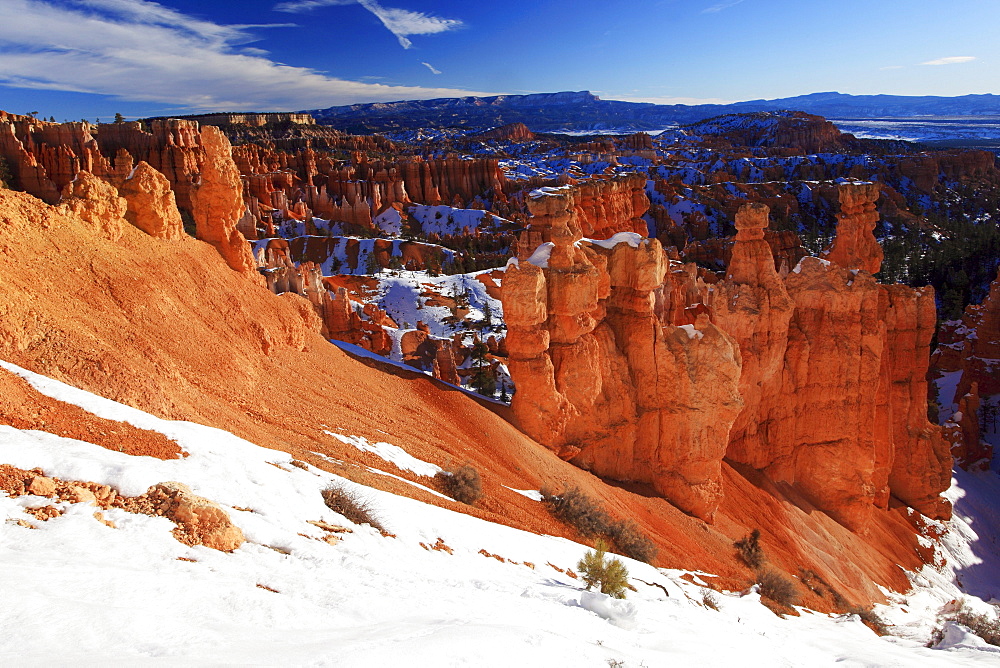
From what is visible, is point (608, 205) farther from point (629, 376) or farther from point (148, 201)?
point (148, 201)

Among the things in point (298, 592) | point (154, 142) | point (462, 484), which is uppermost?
point (154, 142)

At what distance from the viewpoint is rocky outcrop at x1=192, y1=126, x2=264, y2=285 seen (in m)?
14.7

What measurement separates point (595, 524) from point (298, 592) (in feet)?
22.8

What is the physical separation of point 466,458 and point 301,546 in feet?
19.0

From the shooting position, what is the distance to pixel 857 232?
22.7m

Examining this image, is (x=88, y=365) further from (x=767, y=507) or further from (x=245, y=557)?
(x=767, y=507)

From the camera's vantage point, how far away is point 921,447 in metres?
23.2

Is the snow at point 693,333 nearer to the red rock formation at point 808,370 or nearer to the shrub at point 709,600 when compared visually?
the red rock formation at point 808,370

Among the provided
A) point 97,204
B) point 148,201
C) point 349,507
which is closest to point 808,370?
point 349,507

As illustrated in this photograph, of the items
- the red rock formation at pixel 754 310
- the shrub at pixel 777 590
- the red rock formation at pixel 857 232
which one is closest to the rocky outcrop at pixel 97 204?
the shrub at pixel 777 590

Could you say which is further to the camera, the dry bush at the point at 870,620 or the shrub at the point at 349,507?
the dry bush at the point at 870,620

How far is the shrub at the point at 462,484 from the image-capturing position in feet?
35.1

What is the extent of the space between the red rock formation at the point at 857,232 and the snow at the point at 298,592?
15.2 metres

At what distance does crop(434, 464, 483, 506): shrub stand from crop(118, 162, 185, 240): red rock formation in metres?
7.51
